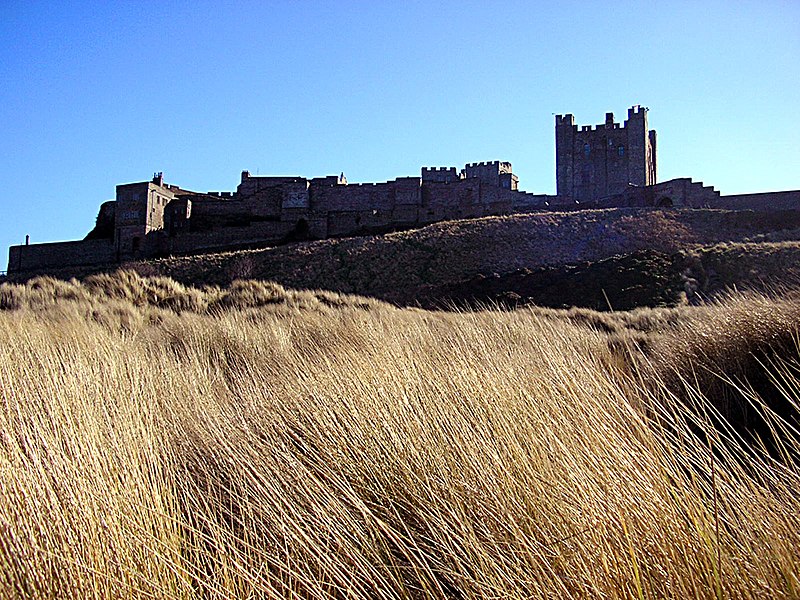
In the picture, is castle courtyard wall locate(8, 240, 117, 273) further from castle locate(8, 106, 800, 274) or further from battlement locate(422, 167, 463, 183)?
battlement locate(422, 167, 463, 183)

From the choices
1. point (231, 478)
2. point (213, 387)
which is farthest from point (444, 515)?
point (213, 387)

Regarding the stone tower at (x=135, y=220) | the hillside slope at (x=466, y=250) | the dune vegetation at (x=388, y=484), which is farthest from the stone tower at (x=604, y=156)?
the dune vegetation at (x=388, y=484)

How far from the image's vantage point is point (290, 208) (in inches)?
1663

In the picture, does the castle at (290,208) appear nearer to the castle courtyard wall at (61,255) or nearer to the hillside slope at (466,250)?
the castle courtyard wall at (61,255)

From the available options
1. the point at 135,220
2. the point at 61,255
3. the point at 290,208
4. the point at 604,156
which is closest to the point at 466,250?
the point at 290,208

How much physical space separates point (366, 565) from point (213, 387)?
301 centimetres

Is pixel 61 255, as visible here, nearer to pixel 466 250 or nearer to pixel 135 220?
pixel 135 220

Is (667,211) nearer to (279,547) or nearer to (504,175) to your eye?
(504,175)

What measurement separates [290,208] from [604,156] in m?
27.4

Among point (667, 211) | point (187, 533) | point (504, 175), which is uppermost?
point (504, 175)

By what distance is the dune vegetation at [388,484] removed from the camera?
205cm

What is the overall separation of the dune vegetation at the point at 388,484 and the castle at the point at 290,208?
35.3m

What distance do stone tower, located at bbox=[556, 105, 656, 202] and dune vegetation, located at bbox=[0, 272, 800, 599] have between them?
52.2 m

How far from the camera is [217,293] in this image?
1435 cm
